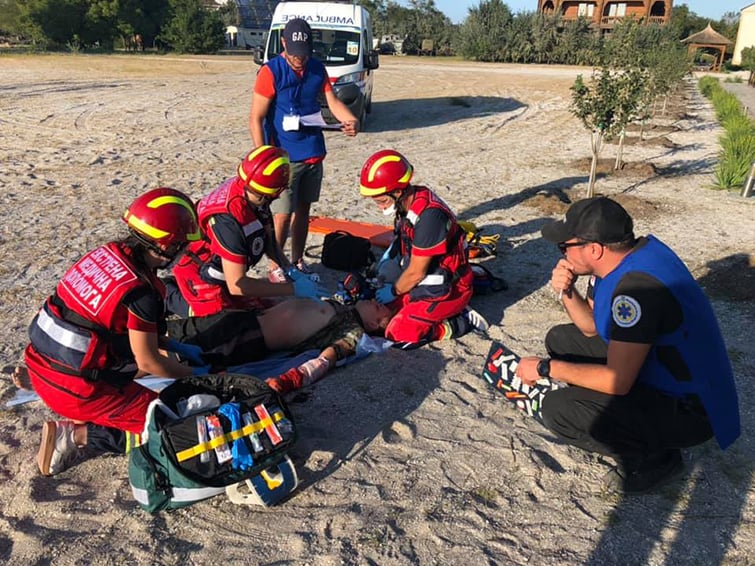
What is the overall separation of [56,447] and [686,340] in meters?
2.96

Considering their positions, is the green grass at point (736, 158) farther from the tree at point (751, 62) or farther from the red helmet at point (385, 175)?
the tree at point (751, 62)

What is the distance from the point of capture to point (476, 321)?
452 centimetres

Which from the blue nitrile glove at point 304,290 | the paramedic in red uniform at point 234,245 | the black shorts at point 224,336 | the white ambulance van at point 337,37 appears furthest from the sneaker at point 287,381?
the white ambulance van at point 337,37

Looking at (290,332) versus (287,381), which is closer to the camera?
(287,381)

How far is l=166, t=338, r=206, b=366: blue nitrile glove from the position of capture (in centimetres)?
362

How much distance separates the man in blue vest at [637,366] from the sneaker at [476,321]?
1386mm

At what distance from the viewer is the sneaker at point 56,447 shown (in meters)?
2.88

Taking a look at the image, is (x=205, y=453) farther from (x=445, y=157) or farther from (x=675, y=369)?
(x=445, y=157)

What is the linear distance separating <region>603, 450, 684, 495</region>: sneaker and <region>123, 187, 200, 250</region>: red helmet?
7.82ft

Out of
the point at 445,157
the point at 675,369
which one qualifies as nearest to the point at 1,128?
the point at 445,157

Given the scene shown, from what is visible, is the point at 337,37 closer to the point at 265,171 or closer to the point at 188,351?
the point at 265,171

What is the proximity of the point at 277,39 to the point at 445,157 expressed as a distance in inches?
165

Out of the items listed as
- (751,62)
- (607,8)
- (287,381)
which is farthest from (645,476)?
(607,8)

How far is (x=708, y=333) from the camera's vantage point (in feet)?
8.66
